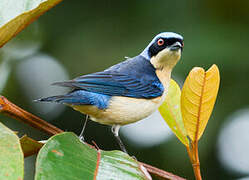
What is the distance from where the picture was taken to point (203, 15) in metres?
5.40

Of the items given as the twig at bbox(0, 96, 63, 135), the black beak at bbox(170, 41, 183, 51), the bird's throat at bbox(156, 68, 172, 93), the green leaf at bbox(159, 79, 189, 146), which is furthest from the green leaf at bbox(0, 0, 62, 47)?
the bird's throat at bbox(156, 68, 172, 93)

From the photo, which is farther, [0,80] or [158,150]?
[0,80]

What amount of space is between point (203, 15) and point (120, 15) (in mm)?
1249

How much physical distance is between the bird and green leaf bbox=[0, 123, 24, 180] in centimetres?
118

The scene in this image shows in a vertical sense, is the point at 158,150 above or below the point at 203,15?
below

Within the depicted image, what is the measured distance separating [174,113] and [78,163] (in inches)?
39.3

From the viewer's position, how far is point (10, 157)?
1.68 meters

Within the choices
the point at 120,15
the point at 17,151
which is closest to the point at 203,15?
the point at 120,15

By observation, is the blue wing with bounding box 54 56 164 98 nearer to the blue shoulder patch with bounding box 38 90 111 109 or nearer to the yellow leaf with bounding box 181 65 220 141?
the blue shoulder patch with bounding box 38 90 111 109

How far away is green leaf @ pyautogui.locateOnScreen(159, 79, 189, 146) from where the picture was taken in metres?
2.56

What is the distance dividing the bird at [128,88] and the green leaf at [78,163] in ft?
3.22

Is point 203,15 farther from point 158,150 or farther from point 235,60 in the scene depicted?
point 158,150

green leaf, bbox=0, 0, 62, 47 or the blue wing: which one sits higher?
green leaf, bbox=0, 0, 62, 47

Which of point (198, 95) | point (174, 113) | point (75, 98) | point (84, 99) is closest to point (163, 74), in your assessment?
point (84, 99)
